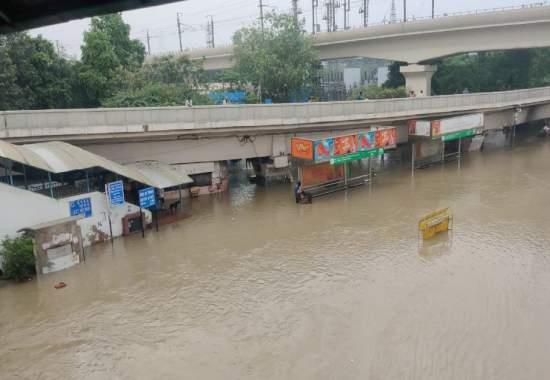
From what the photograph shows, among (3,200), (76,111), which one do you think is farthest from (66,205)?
(76,111)

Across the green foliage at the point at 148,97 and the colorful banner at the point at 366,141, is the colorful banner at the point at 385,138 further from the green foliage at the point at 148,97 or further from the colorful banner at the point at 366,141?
the green foliage at the point at 148,97

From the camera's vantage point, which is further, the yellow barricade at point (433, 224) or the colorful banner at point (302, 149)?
the colorful banner at point (302, 149)

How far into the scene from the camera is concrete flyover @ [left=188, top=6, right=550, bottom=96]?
29.4 metres

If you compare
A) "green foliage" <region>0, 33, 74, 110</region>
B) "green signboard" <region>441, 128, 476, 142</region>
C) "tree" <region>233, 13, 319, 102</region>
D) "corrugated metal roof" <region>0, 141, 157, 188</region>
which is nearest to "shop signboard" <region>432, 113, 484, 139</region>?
"green signboard" <region>441, 128, 476, 142</region>

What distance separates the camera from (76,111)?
57.6 feet

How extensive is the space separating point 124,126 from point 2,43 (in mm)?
11153

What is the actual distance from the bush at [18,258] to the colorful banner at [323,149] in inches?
441

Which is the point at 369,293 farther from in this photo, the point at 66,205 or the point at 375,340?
the point at 66,205

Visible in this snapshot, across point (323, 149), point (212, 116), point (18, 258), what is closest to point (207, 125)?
point (212, 116)

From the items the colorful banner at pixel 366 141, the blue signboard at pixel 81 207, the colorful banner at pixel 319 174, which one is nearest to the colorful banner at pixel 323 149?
the colorful banner at pixel 319 174

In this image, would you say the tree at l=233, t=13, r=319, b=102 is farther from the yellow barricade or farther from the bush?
the bush

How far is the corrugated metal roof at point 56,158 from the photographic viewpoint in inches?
549

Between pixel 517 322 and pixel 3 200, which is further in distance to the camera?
pixel 3 200

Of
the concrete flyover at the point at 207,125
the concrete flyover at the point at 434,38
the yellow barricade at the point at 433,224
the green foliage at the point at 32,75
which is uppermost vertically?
the concrete flyover at the point at 434,38
